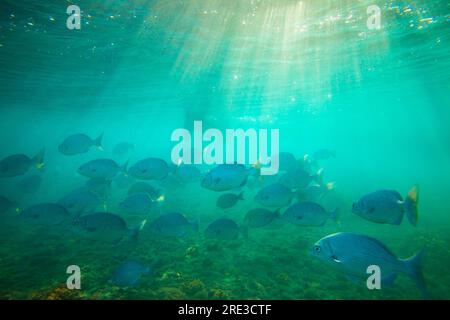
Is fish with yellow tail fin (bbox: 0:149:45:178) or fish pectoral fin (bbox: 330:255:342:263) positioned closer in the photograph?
fish pectoral fin (bbox: 330:255:342:263)

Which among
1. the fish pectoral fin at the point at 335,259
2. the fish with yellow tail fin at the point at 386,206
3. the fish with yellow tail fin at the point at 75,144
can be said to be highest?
the fish with yellow tail fin at the point at 75,144

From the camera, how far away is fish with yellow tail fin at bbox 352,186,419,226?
4871 millimetres

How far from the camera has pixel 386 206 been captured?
493 centimetres

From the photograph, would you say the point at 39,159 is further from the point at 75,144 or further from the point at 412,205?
the point at 412,205

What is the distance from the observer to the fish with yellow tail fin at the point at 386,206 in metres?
4.87

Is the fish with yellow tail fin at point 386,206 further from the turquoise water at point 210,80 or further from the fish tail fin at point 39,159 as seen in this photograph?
the fish tail fin at point 39,159

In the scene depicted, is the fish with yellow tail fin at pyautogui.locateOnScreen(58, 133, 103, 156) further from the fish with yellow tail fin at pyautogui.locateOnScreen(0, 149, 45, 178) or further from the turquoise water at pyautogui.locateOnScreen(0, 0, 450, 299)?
the turquoise water at pyautogui.locateOnScreen(0, 0, 450, 299)

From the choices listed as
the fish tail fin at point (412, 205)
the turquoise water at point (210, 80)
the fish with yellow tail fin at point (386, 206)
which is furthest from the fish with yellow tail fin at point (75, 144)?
the fish tail fin at point (412, 205)

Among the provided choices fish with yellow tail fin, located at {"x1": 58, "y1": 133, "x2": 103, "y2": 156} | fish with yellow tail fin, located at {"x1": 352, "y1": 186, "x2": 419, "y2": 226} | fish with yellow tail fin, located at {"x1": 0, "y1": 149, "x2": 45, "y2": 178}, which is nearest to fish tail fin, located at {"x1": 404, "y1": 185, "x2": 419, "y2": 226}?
fish with yellow tail fin, located at {"x1": 352, "y1": 186, "x2": 419, "y2": 226}

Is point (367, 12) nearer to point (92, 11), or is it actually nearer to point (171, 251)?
point (92, 11)

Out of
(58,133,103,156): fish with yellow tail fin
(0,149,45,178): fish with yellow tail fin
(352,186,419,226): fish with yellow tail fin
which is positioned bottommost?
(352,186,419,226): fish with yellow tail fin

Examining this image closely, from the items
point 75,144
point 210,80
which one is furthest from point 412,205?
point 210,80

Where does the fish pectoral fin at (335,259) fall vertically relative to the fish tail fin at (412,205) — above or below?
below
